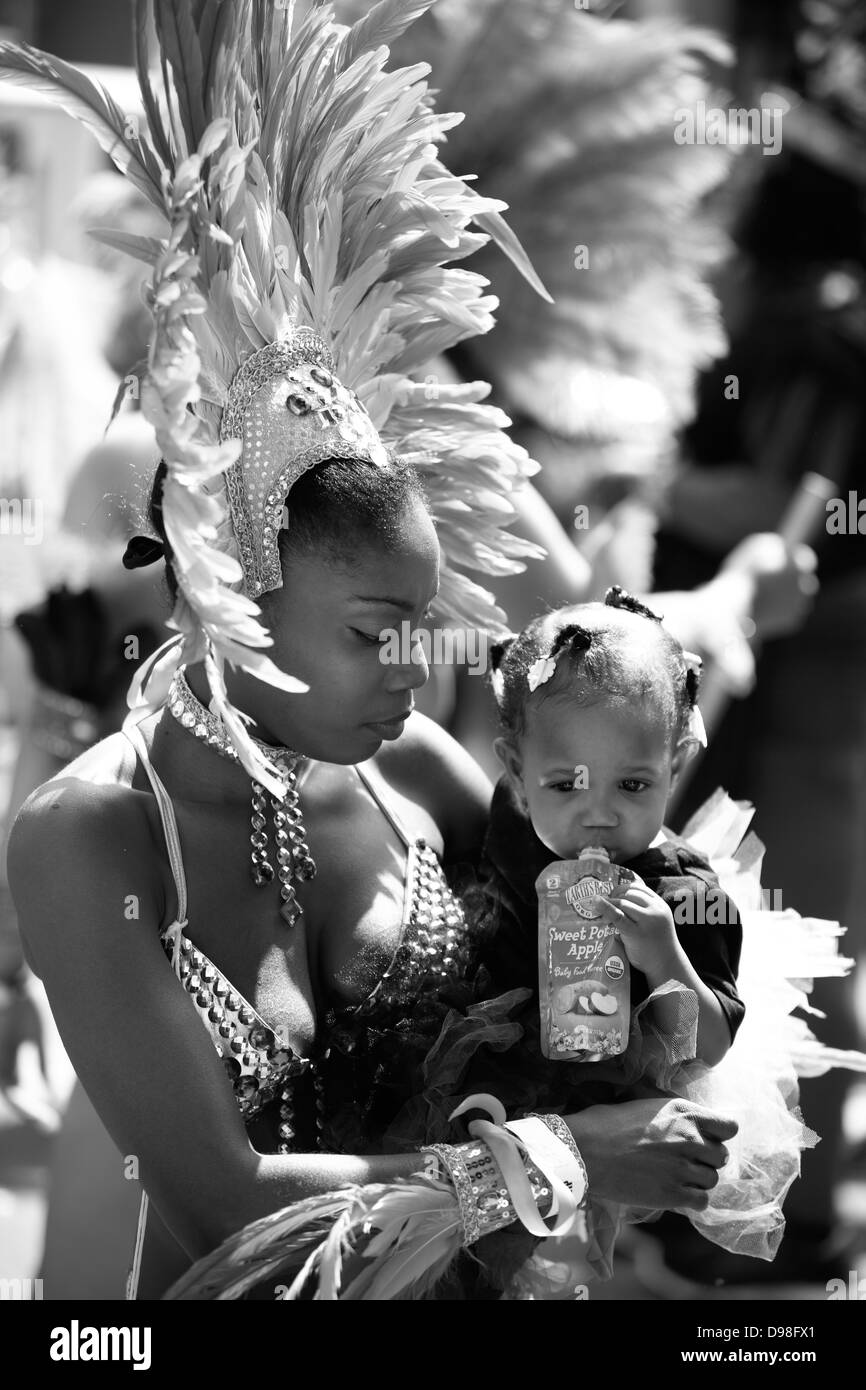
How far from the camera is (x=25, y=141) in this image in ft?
20.1

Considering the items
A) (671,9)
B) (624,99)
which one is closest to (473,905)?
(624,99)

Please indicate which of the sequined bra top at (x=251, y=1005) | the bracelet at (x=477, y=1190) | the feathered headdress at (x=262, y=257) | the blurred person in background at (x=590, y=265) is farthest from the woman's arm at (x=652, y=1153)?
the blurred person in background at (x=590, y=265)

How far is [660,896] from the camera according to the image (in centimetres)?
195

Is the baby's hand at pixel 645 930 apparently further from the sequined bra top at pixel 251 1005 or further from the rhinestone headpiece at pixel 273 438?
the rhinestone headpiece at pixel 273 438

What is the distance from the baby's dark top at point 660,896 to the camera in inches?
77.9

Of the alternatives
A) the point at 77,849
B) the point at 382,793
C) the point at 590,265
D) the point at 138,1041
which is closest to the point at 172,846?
the point at 77,849

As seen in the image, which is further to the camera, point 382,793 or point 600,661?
point 382,793

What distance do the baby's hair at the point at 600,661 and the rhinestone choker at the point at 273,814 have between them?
30 centimetres

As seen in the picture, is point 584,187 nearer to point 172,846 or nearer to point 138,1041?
point 172,846

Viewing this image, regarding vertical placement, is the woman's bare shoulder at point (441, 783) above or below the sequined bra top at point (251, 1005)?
above

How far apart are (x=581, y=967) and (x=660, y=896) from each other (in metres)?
0.15

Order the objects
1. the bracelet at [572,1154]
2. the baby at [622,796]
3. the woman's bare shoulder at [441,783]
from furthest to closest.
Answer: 1. the woman's bare shoulder at [441,783]
2. the baby at [622,796]
3. the bracelet at [572,1154]

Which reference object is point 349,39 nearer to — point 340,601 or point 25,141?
point 340,601

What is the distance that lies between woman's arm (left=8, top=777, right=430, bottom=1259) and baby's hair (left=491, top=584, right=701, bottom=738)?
22.9 inches
